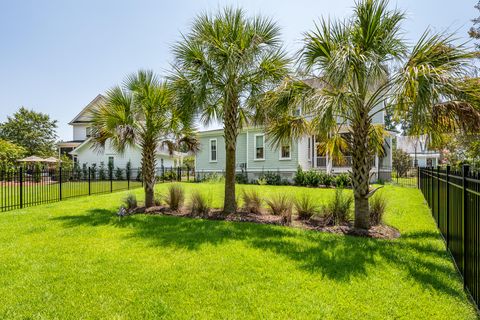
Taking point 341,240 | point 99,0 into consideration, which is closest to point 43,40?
point 99,0

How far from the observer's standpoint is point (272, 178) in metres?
19.9

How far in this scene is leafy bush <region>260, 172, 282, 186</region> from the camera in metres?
19.7

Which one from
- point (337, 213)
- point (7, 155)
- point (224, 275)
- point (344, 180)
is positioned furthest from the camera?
point (7, 155)

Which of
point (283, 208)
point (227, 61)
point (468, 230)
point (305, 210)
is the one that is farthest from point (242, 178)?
point (468, 230)

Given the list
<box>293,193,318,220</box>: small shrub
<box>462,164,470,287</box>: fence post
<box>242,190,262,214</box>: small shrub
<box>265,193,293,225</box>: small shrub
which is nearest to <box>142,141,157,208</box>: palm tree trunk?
<box>242,190,262,214</box>: small shrub

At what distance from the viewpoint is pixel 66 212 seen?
9.29 m

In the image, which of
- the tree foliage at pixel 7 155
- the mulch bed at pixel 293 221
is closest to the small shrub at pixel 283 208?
the mulch bed at pixel 293 221

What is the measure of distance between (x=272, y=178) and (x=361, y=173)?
13352 mm

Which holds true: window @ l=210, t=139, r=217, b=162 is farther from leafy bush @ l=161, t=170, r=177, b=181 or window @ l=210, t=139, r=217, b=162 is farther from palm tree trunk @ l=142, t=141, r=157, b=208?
palm tree trunk @ l=142, t=141, r=157, b=208

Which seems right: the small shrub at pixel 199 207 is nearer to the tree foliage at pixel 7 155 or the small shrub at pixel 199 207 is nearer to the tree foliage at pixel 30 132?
the tree foliage at pixel 7 155

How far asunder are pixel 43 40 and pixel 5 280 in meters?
12.4

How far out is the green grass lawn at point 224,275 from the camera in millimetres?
3148

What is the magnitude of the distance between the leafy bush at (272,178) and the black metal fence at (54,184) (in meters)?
8.82

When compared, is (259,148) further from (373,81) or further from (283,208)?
(373,81)
